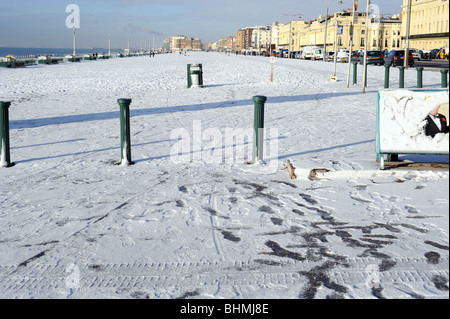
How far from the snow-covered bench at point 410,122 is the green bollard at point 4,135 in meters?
5.23

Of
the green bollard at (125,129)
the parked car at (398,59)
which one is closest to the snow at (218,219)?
the green bollard at (125,129)

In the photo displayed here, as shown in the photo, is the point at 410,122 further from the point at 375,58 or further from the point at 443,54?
the point at 443,54

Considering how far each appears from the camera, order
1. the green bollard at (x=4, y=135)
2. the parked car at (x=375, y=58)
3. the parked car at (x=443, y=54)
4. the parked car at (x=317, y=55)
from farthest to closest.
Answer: the parked car at (x=317, y=55) → the parked car at (x=443, y=54) → the parked car at (x=375, y=58) → the green bollard at (x=4, y=135)

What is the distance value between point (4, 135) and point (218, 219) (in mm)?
4028

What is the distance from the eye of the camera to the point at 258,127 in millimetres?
7973

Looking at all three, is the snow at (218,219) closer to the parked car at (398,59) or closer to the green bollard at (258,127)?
the green bollard at (258,127)

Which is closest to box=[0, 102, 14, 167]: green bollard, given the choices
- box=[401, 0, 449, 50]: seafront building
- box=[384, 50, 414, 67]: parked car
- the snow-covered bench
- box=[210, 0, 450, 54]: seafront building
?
the snow-covered bench

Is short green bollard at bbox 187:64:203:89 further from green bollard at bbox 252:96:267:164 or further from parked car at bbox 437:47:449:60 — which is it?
parked car at bbox 437:47:449:60

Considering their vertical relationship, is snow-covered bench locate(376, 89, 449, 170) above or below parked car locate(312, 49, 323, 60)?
below

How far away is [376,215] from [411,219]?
343 mm

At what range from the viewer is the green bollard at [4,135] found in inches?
314

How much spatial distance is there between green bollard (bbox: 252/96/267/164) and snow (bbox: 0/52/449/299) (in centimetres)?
19

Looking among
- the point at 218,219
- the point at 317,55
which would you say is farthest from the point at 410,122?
the point at 317,55

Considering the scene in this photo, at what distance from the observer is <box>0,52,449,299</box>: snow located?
419cm
